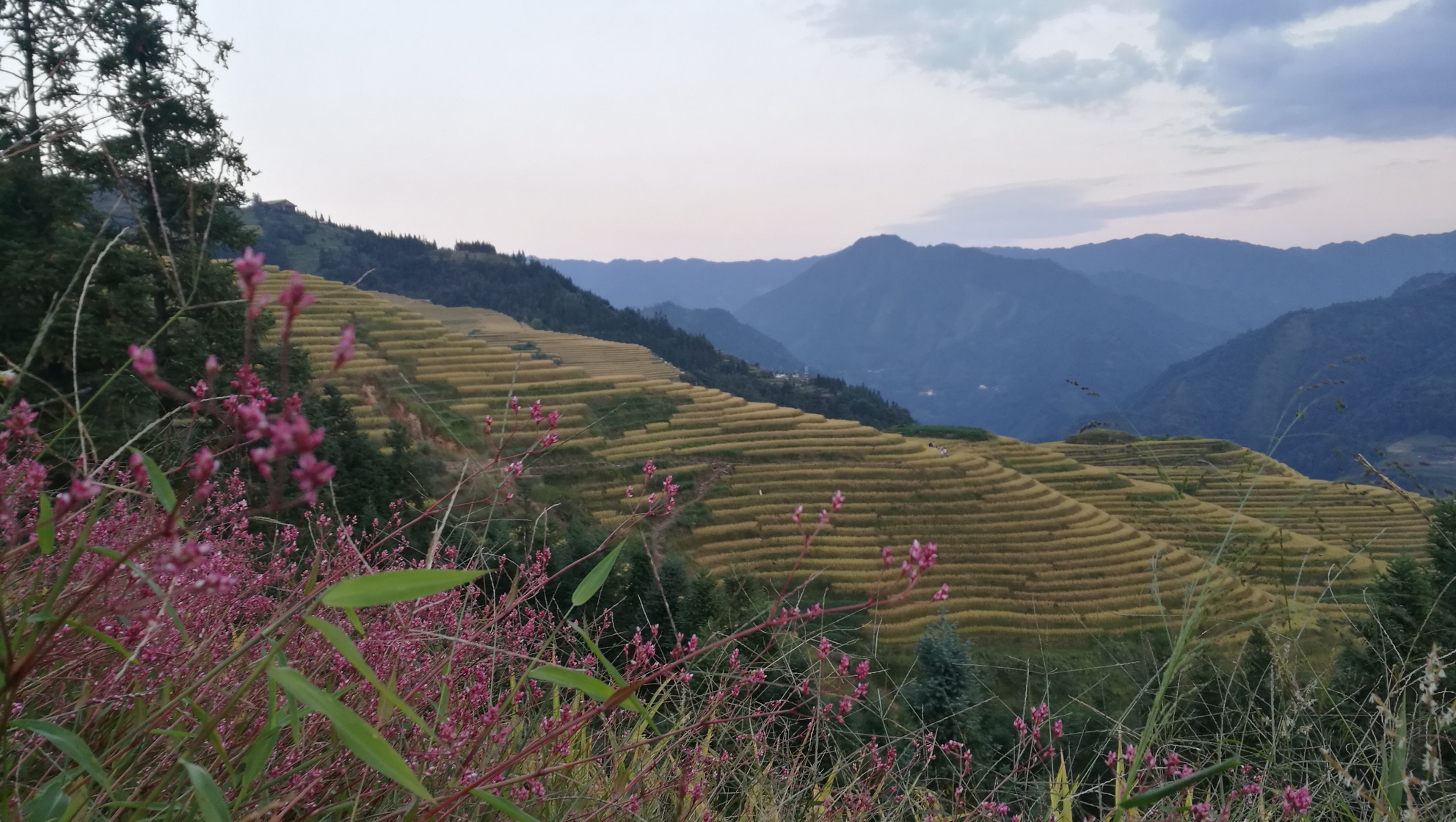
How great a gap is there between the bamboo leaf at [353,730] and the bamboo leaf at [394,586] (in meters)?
0.08

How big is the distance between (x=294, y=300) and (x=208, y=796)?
56cm

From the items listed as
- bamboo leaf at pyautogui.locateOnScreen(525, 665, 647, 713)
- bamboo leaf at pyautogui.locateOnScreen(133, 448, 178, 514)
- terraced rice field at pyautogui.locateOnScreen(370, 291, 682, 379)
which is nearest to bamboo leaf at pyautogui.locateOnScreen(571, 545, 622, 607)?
bamboo leaf at pyautogui.locateOnScreen(525, 665, 647, 713)

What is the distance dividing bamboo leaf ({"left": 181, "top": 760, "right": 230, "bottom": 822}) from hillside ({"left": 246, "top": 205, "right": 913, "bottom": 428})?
8799 cm

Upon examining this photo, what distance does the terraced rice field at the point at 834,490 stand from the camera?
33.0m

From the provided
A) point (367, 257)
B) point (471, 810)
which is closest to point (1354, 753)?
point (471, 810)

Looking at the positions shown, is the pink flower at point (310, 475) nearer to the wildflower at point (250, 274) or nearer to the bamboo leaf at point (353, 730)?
the wildflower at point (250, 274)

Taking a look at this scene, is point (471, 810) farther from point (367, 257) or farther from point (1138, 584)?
point (367, 257)

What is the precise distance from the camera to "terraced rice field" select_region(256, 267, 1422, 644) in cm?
3297

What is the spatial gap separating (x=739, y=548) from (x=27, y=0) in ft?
94.3

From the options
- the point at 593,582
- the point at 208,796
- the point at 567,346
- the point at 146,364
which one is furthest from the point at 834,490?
the point at 567,346

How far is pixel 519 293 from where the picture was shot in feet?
421

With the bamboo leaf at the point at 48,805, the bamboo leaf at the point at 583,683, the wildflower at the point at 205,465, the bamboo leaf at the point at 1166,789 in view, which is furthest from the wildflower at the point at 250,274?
the bamboo leaf at the point at 1166,789

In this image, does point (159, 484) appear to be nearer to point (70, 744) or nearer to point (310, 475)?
point (70, 744)

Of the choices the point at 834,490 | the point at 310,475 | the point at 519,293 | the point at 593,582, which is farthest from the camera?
the point at 519,293
